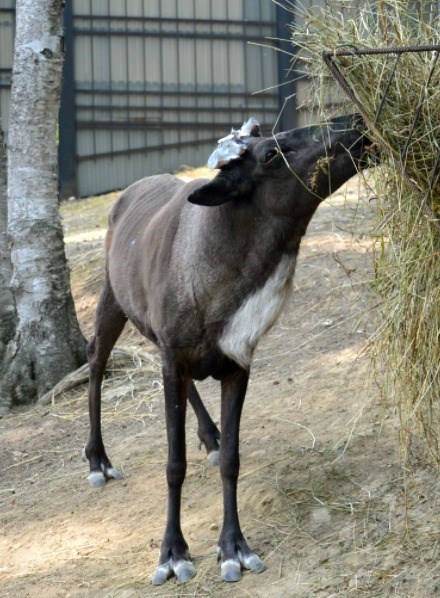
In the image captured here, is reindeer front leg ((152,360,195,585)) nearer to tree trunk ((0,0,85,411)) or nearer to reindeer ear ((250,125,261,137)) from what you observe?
reindeer ear ((250,125,261,137))

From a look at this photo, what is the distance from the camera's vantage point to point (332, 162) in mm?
4066

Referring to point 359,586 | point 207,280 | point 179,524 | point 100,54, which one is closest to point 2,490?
point 179,524

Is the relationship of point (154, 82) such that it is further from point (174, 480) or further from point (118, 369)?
point (174, 480)

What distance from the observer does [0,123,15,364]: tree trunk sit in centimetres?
A: 793

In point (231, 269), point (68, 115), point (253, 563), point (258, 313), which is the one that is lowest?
point (253, 563)

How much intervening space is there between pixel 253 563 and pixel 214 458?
4.64ft

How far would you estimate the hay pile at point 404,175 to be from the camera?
3547 mm

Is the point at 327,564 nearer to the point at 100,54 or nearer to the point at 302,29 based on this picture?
the point at 302,29

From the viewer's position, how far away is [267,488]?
5.16m

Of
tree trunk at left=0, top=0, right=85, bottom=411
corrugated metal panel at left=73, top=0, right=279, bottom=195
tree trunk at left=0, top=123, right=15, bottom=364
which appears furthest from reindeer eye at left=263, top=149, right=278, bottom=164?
corrugated metal panel at left=73, top=0, right=279, bottom=195

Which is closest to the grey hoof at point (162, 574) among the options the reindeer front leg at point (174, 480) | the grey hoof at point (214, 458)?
the reindeer front leg at point (174, 480)

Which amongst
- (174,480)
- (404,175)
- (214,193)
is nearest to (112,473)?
(174,480)

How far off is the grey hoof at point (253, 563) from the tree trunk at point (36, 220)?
11.6 ft

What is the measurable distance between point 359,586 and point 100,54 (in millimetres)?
13108
